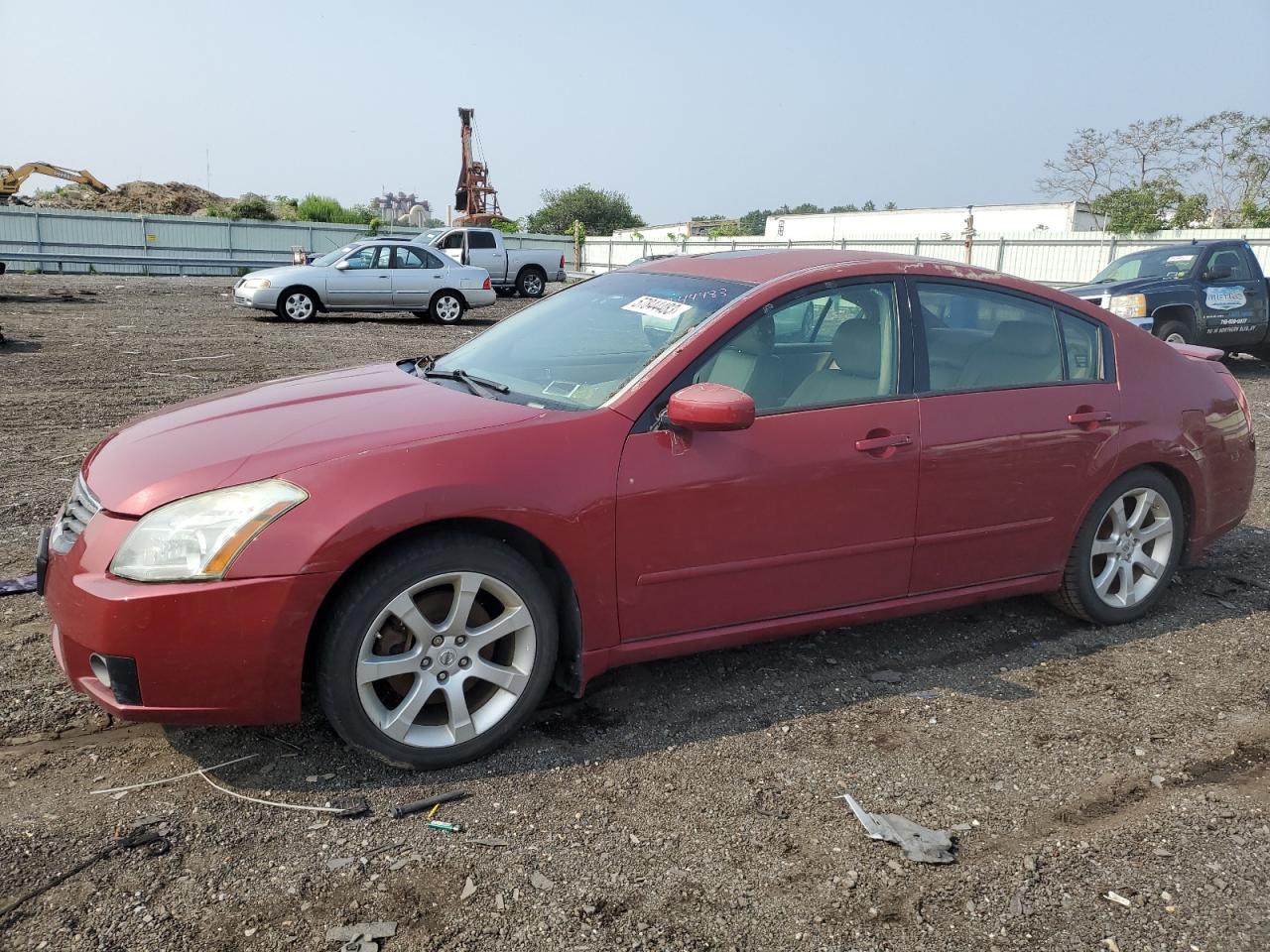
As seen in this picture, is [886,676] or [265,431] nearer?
[265,431]

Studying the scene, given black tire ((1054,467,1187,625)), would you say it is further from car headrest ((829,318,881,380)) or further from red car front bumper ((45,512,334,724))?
red car front bumper ((45,512,334,724))

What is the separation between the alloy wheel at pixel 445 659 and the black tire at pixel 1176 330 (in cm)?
1258

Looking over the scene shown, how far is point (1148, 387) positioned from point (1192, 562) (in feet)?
2.98

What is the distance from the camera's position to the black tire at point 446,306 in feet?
64.1

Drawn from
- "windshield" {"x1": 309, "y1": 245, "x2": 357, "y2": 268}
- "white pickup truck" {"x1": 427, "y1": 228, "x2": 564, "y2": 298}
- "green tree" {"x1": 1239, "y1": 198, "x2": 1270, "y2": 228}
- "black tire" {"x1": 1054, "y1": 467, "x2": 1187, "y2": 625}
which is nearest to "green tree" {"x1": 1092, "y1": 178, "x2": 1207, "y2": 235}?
"green tree" {"x1": 1239, "y1": 198, "x2": 1270, "y2": 228}

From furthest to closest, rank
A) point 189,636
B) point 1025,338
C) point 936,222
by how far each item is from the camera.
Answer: point 936,222 < point 1025,338 < point 189,636

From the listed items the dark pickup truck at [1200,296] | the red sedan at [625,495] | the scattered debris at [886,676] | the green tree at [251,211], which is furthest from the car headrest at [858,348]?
the green tree at [251,211]

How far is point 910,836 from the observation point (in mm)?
2955

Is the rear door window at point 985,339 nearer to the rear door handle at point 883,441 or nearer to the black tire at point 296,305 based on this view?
the rear door handle at point 883,441

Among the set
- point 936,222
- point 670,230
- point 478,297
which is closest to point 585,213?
point 670,230

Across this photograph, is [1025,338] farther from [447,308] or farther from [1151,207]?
[1151,207]

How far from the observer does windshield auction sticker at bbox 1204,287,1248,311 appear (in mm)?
13367

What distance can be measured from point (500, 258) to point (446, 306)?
7.38 metres

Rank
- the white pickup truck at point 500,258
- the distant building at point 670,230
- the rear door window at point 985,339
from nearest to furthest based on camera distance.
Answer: the rear door window at point 985,339 < the white pickup truck at point 500,258 < the distant building at point 670,230
